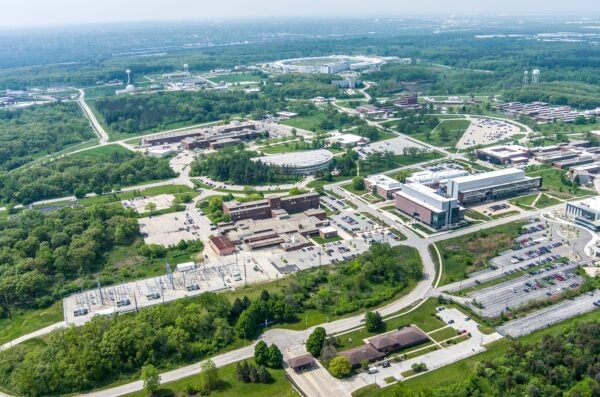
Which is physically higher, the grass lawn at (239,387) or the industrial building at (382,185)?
the industrial building at (382,185)

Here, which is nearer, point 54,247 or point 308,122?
point 54,247

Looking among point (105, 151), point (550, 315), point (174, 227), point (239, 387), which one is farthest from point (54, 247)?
point (550, 315)

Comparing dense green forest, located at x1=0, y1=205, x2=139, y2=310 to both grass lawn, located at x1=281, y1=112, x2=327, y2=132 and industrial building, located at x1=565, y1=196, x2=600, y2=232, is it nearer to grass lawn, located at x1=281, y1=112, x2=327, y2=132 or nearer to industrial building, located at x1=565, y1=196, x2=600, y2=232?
industrial building, located at x1=565, y1=196, x2=600, y2=232

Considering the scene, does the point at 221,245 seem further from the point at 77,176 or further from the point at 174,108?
the point at 174,108

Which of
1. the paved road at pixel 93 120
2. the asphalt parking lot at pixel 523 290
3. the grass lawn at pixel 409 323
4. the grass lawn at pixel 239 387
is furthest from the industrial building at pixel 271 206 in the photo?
the paved road at pixel 93 120

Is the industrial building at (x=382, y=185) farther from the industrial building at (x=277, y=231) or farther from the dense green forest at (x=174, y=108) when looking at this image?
the dense green forest at (x=174, y=108)

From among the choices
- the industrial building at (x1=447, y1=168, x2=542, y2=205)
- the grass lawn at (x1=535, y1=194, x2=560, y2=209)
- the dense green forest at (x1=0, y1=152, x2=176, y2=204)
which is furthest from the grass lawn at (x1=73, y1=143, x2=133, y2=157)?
the grass lawn at (x1=535, y1=194, x2=560, y2=209)
